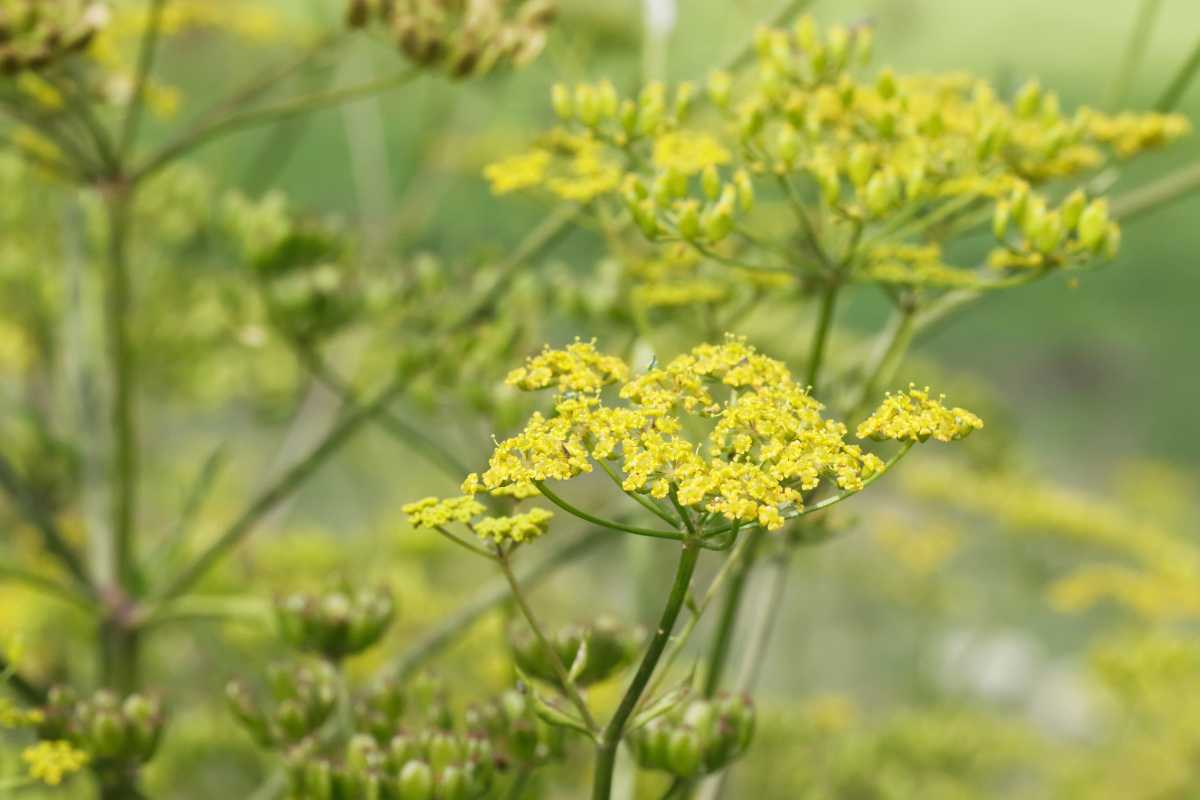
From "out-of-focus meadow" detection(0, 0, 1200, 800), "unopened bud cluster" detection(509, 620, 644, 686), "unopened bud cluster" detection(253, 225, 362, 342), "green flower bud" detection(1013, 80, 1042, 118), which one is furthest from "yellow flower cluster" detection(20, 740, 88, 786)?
"green flower bud" detection(1013, 80, 1042, 118)

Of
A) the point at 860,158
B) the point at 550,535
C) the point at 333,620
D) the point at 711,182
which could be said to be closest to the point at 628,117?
the point at 711,182

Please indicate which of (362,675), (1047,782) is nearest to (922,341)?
(362,675)

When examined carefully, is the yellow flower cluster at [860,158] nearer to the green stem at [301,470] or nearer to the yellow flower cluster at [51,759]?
the green stem at [301,470]

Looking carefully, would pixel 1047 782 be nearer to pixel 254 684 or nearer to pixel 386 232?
pixel 254 684

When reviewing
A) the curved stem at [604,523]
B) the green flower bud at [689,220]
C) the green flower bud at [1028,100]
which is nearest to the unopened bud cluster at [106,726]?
the curved stem at [604,523]

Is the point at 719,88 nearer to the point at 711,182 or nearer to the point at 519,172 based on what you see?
the point at 711,182
